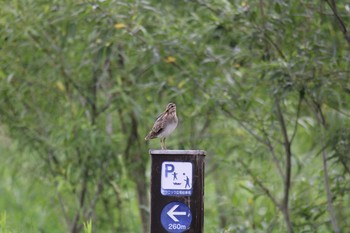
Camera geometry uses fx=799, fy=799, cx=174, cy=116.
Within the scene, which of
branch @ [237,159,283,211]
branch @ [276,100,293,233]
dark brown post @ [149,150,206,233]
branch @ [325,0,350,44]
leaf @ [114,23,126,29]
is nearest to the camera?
dark brown post @ [149,150,206,233]

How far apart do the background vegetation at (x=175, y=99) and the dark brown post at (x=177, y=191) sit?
2489 mm

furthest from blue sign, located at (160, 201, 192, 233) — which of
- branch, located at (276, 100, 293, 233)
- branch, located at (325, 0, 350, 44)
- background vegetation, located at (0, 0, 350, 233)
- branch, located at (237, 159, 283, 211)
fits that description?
branch, located at (237, 159, 283, 211)

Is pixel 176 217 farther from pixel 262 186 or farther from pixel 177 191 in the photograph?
pixel 262 186

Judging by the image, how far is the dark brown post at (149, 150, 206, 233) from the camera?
5227mm

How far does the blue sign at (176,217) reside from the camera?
530cm

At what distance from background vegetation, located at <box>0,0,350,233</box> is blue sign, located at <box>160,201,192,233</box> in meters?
2.58

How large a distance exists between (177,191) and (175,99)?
13.5ft

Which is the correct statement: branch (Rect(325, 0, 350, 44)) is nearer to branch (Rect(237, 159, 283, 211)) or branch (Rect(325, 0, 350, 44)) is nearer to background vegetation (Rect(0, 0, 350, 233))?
background vegetation (Rect(0, 0, 350, 233))

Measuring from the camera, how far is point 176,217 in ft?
17.4

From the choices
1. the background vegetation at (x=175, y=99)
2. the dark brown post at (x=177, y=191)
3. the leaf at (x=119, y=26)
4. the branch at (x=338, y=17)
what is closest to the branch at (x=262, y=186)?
the background vegetation at (x=175, y=99)

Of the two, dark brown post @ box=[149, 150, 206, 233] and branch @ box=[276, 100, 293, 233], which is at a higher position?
branch @ box=[276, 100, 293, 233]

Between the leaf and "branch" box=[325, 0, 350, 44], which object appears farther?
the leaf

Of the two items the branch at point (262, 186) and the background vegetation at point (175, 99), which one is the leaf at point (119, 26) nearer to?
the background vegetation at point (175, 99)

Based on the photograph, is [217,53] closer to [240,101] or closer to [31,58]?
[240,101]
